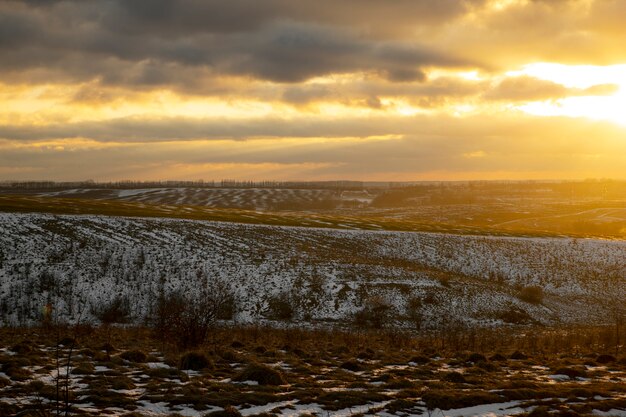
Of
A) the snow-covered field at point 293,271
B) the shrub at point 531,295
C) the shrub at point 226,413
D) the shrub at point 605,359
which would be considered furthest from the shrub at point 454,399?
the shrub at point 531,295

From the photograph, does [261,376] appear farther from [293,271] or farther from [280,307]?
[293,271]

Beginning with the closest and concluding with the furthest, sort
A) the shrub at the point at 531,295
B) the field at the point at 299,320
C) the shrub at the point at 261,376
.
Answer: the field at the point at 299,320 → the shrub at the point at 261,376 → the shrub at the point at 531,295

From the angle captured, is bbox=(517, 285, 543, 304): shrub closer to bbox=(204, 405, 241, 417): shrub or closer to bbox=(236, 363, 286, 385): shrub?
bbox=(236, 363, 286, 385): shrub

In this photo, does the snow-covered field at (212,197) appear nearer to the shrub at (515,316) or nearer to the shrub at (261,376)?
the shrub at (515,316)

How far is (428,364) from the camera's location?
19391mm

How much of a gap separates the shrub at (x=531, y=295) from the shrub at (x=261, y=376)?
34.1 m

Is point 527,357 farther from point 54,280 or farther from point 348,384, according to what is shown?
point 54,280

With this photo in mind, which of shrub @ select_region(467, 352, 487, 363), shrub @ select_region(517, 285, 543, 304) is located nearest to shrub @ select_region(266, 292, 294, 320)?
shrub @ select_region(467, 352, 487, 363)

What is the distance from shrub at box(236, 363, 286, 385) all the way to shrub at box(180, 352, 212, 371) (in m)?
1.94

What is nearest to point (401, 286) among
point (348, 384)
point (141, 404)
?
point (348, 384)

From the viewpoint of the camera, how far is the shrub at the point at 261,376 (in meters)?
15.4

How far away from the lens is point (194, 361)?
56.2 feet

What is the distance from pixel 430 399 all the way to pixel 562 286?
4135 centimetres

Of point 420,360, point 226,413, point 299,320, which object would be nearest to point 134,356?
point 226,413
